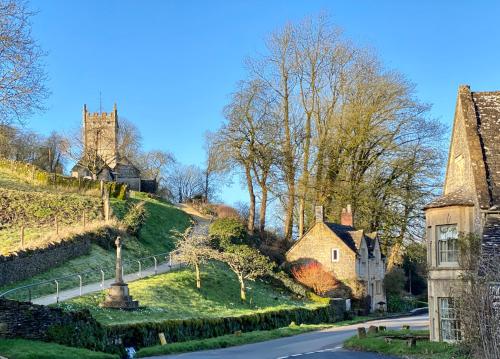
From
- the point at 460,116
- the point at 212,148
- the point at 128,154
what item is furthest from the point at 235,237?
the point at 128,154

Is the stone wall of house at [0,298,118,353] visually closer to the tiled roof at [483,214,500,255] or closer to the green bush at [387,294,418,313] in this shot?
the tiled roof at [483,214,500,255]

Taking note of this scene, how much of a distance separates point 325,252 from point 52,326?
31981mm

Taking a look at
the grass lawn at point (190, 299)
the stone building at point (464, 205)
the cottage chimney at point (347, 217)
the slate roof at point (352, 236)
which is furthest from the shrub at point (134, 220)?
the stone building at point (464, 205)

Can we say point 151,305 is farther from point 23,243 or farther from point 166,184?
point 166,184

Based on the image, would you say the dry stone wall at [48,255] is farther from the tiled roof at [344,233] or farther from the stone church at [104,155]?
the stone church at [104,155]

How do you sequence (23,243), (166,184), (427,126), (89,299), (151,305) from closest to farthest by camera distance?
(89,299), (151,305), (23,243), (427,126), (166,184)

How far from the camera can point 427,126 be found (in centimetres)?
5197

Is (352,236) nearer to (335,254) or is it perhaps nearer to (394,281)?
(335,254)

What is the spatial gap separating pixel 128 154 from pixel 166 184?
1044 cm

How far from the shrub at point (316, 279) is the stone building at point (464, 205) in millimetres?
23872

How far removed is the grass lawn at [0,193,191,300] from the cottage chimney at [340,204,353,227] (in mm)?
13809

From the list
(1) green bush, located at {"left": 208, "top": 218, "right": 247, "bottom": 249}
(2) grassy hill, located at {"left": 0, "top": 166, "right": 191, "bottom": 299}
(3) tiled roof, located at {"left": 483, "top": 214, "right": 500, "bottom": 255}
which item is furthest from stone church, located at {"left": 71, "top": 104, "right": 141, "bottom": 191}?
(3) tiled roof, located at {"left": 483, "top": 214, "right": 500, "bottom": 255}

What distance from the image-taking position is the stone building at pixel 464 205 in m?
23.0

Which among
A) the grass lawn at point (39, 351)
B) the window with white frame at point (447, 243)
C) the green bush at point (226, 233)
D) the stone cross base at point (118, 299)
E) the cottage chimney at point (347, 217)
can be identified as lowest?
the grass lawn at point (39, 351)
